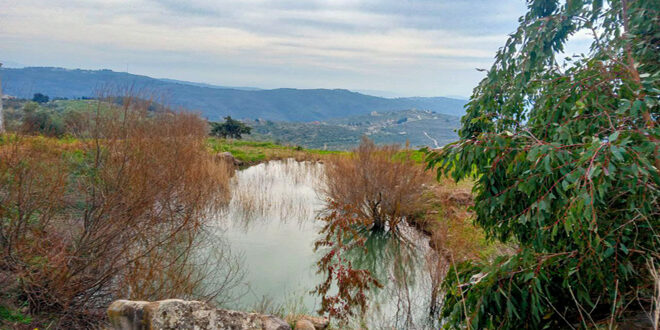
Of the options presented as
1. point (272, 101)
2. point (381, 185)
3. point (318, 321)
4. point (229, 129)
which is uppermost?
point (272, 101)

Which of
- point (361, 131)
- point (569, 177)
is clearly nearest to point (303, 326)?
point (569, 177)

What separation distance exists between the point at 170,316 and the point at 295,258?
17.8ft

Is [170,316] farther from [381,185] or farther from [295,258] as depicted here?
[381,185]

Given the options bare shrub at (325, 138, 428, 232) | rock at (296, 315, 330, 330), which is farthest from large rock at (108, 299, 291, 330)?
bare shrub at (325, 138, 428, 232)

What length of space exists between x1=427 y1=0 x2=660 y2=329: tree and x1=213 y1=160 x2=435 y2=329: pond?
2782mm

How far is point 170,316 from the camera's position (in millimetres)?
2771

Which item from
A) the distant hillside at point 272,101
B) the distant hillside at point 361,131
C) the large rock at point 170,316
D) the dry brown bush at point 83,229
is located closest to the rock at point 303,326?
the dry brown bush at point 83,229

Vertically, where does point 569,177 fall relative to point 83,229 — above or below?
above

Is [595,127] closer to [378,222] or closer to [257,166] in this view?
[378,222]

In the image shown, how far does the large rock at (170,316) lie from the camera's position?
2.71 m

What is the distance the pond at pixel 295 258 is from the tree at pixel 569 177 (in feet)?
9.13

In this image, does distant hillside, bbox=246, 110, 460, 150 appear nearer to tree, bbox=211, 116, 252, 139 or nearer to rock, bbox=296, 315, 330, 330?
tree, bbox=211, 116, 252, 139

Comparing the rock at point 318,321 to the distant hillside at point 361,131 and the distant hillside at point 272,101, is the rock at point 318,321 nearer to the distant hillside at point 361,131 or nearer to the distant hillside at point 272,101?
the distant hillside at point 361,131

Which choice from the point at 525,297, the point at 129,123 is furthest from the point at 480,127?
the point at 129,123
